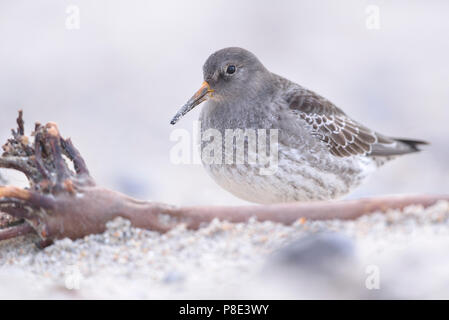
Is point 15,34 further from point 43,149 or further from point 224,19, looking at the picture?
point 43,149

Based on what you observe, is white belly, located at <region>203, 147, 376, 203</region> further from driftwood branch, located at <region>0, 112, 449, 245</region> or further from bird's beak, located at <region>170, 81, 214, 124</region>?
driftwood branch, located at <region>0, 112, 449, 245</region>

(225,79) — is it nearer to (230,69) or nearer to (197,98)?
(230,69)

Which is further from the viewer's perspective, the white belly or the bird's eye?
the bird's eye

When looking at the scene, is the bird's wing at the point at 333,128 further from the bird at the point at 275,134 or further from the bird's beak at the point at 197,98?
the bird's beak at the point at 197,98

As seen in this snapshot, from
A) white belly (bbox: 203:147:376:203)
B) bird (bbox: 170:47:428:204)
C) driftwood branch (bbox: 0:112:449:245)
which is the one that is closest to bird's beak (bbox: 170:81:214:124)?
bird (bbox: 170:47:428:204)

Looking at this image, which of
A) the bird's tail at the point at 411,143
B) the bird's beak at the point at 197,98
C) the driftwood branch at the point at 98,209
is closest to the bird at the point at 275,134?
the bird's beak at the point at 197,98

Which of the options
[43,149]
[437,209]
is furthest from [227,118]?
[437,209]

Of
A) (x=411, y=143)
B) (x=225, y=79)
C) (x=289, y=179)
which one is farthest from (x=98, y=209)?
(x=411, y=143)
